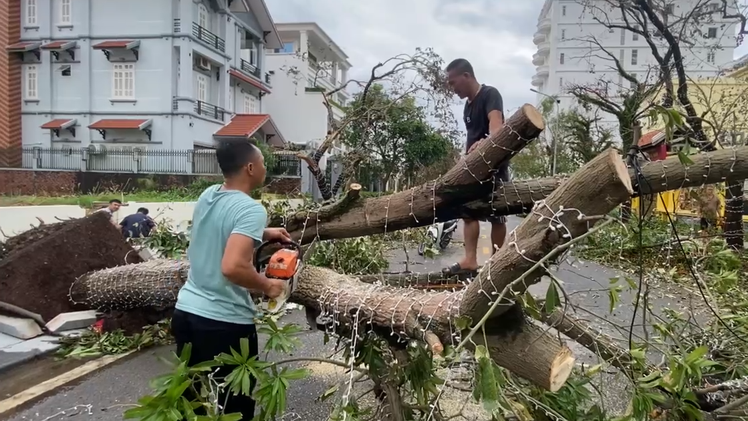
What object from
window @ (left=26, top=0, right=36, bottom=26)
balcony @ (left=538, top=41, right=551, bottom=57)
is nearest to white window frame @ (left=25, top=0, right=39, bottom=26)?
window @ (left=26, top=0, right=36, bottom=26)

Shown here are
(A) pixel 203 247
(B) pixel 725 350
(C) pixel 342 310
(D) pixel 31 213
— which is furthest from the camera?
(D) pixel 31 213

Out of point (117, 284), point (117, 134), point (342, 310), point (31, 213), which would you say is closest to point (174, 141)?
point (117, 134)

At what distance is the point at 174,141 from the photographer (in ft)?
71.2

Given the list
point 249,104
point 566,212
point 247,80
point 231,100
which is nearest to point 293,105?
point 249,104

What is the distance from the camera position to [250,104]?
94.3ft

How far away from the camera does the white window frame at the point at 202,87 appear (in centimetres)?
2283

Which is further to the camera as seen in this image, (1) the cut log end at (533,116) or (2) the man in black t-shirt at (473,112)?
(2) the man in black t-shirt at (473,112)

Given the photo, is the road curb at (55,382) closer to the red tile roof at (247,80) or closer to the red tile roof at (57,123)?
the red tile roof at (57,123)

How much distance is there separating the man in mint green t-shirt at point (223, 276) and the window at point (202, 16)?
903 inches

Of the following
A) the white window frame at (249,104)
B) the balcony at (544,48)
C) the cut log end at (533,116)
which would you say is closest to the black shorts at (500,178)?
the cut log end at (533,116)

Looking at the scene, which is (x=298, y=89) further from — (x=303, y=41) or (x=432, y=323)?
(x=432, y=323)

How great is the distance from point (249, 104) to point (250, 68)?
1.92 meters

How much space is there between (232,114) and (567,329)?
24780 millimetres

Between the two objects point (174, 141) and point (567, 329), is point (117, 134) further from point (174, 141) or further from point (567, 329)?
point (567, 329)
